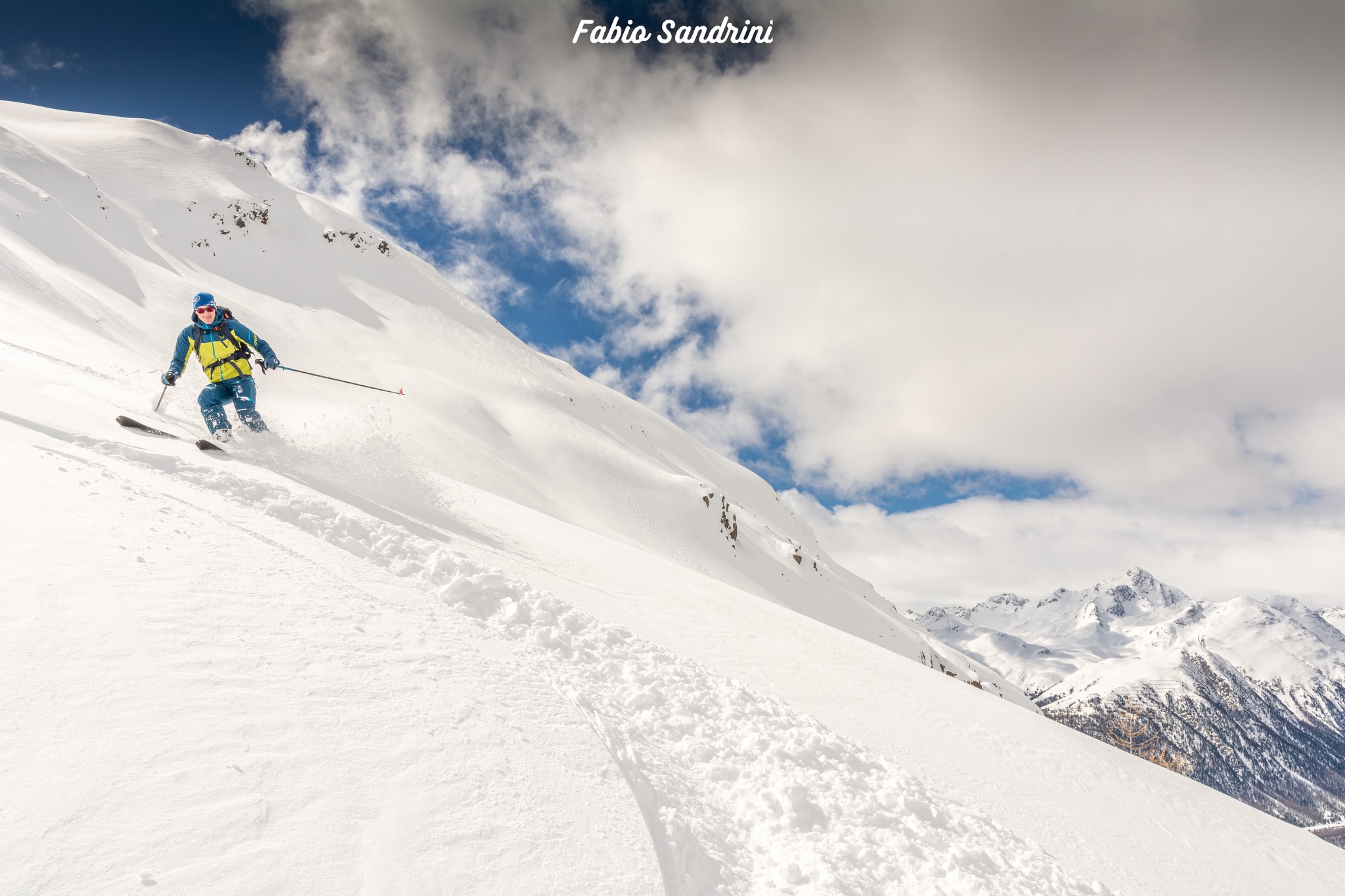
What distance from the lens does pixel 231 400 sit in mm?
11047

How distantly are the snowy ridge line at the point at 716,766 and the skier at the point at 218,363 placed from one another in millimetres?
3704

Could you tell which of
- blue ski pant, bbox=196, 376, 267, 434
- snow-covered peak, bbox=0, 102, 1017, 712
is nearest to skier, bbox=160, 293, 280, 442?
blue ski pant, bbox=196, 376, 267, 434

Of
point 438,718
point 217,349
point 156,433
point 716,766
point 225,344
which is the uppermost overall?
point 225,344

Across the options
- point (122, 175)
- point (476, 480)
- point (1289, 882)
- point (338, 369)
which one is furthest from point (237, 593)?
point (122, 175)

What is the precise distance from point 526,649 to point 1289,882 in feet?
31.2

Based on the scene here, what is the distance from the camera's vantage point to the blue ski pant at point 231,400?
34.9 feet

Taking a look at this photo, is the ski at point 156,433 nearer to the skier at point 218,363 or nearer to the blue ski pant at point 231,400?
the blue ski pant at point 231,400

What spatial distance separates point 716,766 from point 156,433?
363 inches

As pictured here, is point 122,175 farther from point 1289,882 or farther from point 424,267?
point 1289,882

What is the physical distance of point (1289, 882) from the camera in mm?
7125

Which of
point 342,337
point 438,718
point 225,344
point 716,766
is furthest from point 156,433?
point 342,337

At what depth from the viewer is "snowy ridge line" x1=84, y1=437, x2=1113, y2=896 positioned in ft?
14.8

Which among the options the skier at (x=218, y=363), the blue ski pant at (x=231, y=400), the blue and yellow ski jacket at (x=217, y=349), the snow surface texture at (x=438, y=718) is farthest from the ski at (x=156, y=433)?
the blue and yellow ski jacket at (x=217, y=349)

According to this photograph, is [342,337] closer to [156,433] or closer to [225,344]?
[225,344]
